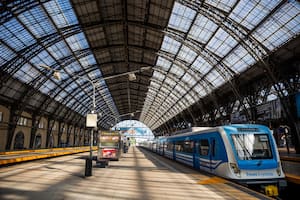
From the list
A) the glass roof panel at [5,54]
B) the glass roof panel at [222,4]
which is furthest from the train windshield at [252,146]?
the glass roof panel at [5,54]

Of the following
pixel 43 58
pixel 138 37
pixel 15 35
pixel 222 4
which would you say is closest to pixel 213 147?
pixel 222 4

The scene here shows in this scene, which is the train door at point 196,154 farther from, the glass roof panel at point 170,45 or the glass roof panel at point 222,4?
the glass roof panel at point 170,45

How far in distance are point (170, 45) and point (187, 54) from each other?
119 inches

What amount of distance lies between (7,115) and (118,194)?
3354 centimetres

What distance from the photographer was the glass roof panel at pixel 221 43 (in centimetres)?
2602

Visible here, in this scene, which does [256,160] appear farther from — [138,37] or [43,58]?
[43,58]

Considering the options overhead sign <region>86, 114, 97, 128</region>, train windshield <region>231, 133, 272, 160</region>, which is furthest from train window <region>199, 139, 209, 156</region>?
overhead sign <region>86, 114, 97, 128</region>

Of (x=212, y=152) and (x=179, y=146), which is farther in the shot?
(x=179, y=146)

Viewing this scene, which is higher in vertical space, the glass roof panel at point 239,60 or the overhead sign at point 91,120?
the glass roof panel at point 239,60

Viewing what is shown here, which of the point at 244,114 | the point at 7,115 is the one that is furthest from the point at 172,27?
the point at 7,115

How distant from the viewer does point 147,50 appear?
35.0 m

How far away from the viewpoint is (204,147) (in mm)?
14375

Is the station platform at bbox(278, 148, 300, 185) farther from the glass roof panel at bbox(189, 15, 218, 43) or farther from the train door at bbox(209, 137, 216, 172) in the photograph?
the glass roof panel at bbox(189, 15, 218, 43)

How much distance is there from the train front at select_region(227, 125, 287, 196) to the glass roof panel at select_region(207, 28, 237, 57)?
17.0 m
